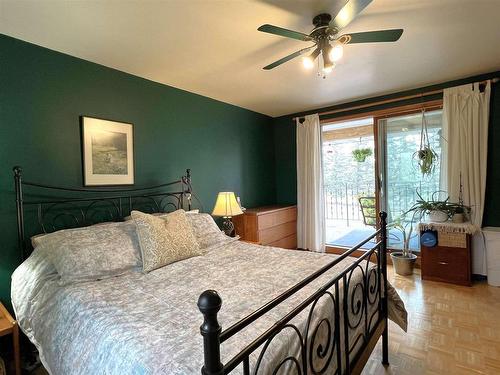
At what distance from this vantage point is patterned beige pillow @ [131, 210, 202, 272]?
1930 millimetres

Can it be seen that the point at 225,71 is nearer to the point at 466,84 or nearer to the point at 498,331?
the point at 466,84

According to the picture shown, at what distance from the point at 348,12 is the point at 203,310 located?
1.69 m

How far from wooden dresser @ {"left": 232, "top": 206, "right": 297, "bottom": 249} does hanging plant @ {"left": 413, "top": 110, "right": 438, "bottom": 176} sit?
6.39 feet

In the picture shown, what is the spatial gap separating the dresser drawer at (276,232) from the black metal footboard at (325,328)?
198cm

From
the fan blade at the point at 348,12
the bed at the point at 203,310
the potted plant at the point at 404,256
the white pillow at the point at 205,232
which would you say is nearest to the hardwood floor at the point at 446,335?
the bed at the point at 203,310

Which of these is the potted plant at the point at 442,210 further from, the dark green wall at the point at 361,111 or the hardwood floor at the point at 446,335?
the hardwood floor at the point at 446,335

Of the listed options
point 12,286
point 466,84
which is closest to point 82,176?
point 12,286

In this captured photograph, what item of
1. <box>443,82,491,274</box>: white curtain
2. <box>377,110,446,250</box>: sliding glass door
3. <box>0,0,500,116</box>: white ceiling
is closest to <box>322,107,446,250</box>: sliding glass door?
<box>377,110,446,250</box>: sliding glass door

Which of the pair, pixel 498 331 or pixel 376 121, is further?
pixel 376 121

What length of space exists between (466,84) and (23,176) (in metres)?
4.71

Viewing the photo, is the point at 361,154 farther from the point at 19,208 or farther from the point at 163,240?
the point at 19,208

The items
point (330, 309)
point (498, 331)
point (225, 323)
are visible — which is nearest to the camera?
point (225, 323)

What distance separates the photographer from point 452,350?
1932 millimetres

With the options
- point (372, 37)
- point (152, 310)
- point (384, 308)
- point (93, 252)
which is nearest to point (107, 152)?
point (93, 252)
